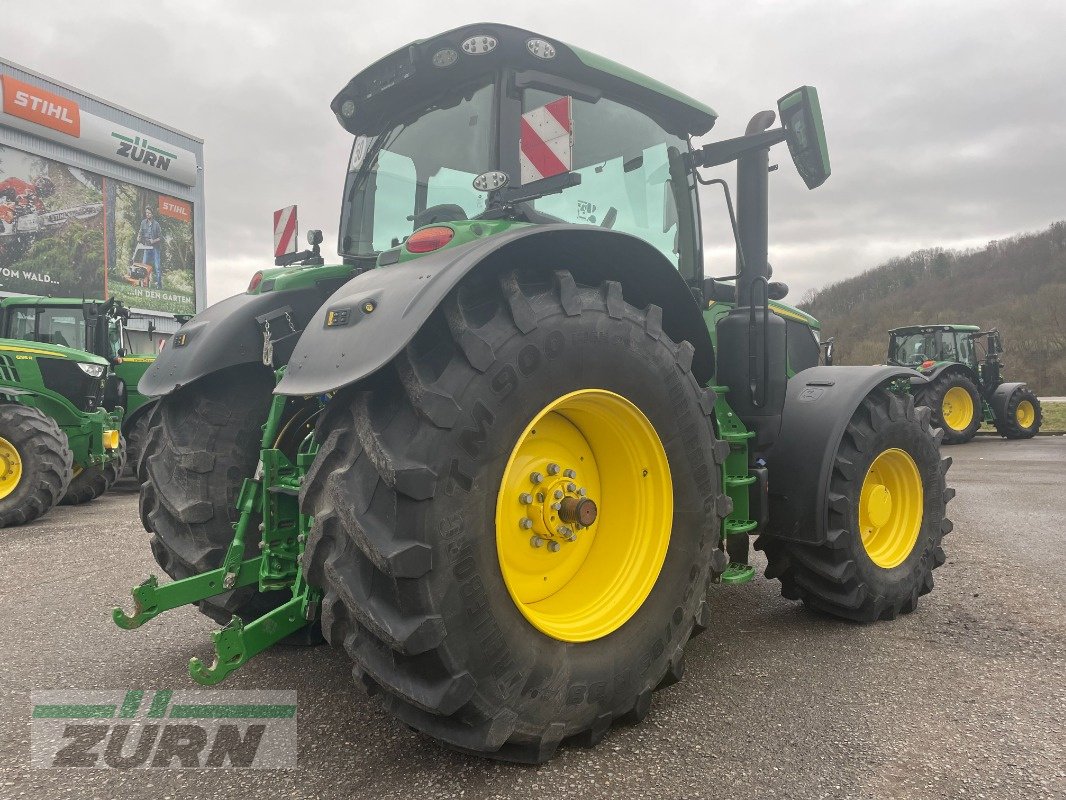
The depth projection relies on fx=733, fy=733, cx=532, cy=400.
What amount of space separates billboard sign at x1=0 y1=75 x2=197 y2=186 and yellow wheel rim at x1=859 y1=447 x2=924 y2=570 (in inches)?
915

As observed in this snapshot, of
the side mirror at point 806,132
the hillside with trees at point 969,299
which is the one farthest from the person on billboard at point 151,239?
the hillside with trees at point 969,299

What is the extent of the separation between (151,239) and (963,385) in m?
22.9

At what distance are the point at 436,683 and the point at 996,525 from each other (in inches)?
221

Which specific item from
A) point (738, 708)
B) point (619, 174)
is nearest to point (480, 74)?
point (619, 174)

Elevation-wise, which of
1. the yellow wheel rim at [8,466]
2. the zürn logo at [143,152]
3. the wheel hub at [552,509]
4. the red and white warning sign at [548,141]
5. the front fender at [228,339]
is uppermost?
the zürn logo at [143,152]

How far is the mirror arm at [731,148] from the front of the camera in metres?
3.12

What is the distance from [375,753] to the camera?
2123 millimetres

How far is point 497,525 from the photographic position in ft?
6.40

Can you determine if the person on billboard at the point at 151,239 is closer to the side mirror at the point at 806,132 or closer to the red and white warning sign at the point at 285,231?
the red and white warning sign at the point at 285,231

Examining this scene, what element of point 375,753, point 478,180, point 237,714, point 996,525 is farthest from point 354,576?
point 996,525

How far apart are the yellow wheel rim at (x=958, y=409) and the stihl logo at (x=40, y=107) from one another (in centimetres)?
Answer: 2356

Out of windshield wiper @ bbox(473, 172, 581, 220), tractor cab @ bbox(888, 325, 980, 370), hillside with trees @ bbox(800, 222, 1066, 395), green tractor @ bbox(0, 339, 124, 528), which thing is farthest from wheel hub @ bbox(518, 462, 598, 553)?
hillside with trees @ bbox(800, 222, 1066, 395)

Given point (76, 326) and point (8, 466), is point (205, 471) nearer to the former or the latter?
point (8, 466)

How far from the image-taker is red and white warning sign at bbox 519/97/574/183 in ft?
8.00
